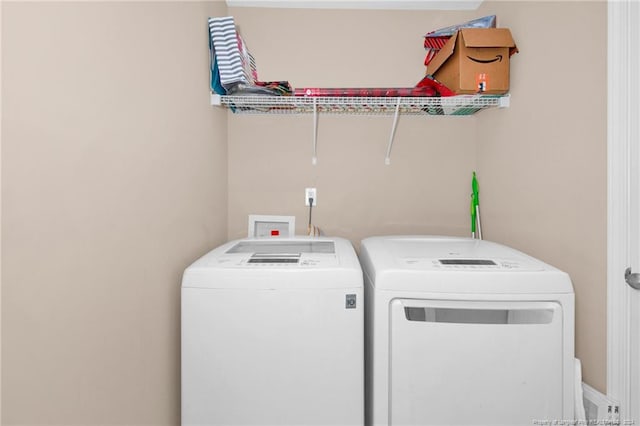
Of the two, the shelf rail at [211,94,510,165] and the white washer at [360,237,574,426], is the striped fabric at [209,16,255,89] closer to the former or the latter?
the shelf rail at [211,94,510,165]

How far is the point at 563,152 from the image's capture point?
1.35 m

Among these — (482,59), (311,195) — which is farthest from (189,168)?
(482,59)

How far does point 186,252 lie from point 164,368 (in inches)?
16.9

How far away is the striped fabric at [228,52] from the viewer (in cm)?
162

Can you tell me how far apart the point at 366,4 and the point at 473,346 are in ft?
5.94

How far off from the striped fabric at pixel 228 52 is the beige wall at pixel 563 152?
1235 millimetres

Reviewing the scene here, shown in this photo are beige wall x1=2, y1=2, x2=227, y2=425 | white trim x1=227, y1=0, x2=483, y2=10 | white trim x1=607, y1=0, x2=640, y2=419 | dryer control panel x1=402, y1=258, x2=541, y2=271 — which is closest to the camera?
beige wall x1=2, y1=2, x2=227, y2=425

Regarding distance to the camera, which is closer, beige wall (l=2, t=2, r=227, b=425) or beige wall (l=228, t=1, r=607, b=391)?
beige wall (l=2, t=2, r=227, b=425)

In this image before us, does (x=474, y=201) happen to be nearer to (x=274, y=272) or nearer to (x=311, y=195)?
(x=311, y=195)

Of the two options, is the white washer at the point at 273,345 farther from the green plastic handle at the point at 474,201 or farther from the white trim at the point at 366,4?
the white trim at the point at 366,4

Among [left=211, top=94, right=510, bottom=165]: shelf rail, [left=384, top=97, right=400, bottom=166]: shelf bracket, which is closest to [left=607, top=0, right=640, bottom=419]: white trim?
[left=211, top=94, right=510, bottom=165]: shelf rail

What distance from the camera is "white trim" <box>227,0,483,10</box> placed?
1.99 meters

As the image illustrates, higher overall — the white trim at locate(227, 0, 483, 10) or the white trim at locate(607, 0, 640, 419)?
the white trim at locate(227, 0, 483, 10)

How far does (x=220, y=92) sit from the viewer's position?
1.74 metres
